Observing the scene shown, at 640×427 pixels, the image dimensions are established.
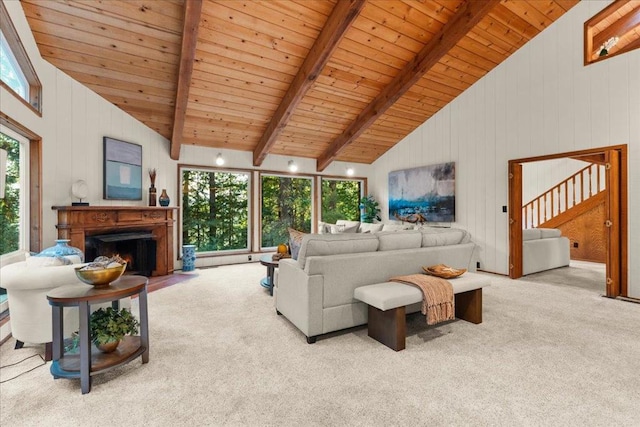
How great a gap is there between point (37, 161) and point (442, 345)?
422 centimetres

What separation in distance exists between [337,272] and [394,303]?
52 centimetres

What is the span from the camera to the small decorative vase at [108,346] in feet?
6.57

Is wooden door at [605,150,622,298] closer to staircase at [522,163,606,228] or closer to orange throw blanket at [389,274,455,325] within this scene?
orange throw blanket at [389,274,455,325]

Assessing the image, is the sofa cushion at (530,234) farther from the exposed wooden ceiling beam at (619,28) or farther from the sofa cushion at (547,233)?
the exposed wooden ceiling beam at (619,28)

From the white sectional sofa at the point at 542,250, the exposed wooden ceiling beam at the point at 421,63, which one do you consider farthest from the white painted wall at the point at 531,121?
the exposed wooden ceiling beam at the point at 421,63

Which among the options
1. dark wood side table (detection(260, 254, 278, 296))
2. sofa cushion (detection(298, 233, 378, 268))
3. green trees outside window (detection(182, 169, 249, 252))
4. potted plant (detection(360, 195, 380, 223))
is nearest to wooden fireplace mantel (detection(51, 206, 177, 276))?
green trees outside window (detection(182, 169, 249, 252))

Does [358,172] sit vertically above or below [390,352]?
above

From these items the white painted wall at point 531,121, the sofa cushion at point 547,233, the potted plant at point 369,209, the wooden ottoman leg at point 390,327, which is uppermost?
the white painted wall at point 531,121

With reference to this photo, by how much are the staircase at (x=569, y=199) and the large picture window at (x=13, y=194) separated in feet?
29.7

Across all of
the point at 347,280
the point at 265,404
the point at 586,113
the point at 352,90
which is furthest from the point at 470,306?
A: the point at 352,90

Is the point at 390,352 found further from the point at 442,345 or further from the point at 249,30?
the point at 249,30

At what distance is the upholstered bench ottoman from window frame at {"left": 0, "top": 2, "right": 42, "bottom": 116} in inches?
130

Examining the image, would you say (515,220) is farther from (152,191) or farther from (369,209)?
(152,191)

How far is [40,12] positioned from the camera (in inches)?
117
